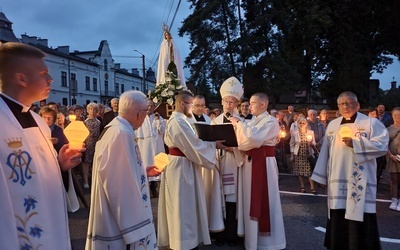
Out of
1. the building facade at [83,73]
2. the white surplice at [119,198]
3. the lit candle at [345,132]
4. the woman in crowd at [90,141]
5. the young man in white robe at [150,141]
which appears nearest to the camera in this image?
the white surplice at [119,198]

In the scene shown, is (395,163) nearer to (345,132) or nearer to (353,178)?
(353,178)

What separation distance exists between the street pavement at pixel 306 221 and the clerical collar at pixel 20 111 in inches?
138

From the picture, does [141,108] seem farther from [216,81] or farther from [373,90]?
[373,90]

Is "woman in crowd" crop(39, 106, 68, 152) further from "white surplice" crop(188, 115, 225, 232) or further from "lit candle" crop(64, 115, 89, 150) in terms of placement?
"lit candle" crop(64, 115, 89, 150)

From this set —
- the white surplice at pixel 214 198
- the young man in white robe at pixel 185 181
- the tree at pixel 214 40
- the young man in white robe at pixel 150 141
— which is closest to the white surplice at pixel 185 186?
the young man in white robe at pixel 185 181

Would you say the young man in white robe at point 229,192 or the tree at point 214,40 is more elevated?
the tree at point 214,40

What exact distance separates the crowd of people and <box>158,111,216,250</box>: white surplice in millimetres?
14

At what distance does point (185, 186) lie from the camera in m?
4.78

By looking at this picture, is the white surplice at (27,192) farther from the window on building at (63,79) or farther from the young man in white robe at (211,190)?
the window on building at (63,79)

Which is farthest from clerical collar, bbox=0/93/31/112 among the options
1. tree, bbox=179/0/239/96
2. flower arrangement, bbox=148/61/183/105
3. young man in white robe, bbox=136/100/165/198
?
tree, bbox=179/0/239/96

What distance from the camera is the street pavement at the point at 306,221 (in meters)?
5.35

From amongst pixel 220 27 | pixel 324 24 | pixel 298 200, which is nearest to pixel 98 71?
pixel 220 27

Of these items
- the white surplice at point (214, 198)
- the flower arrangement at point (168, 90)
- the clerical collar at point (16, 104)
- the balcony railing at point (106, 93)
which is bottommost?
the white surplice at point (214, 198)

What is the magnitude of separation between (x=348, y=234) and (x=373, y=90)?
22.1m
